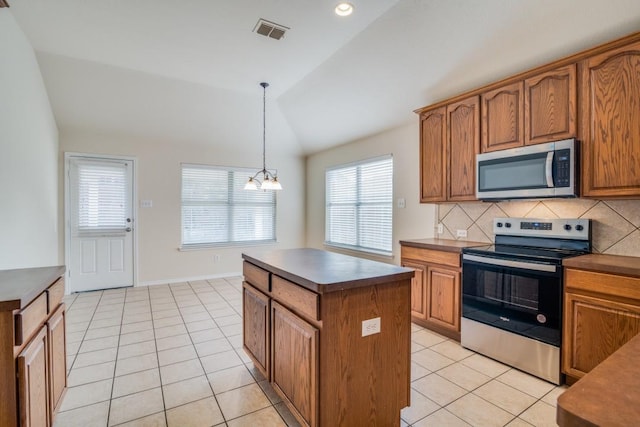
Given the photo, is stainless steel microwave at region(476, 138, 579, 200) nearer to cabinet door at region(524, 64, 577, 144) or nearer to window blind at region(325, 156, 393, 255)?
cabinet door at region(524, 64, 577, 144)

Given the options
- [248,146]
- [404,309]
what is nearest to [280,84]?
[248,146]

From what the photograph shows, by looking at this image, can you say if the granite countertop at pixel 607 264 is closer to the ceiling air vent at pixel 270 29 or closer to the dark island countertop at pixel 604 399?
the dark island countertop at pixel 604 399

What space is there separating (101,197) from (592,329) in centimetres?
597

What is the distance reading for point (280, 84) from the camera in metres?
4.49

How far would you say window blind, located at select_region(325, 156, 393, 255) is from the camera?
4699mm

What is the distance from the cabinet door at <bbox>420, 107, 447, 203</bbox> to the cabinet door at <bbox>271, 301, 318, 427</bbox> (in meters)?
2.28

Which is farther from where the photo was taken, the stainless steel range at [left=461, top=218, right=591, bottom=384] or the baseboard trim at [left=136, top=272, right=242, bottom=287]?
the baseboard trim at [left=136, top=272, right=242, bottom=287]

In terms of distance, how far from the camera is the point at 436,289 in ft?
10.5

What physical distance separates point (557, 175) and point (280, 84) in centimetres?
347

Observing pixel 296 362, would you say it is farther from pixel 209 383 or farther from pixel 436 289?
pixel 436 289

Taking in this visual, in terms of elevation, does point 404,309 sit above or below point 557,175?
below

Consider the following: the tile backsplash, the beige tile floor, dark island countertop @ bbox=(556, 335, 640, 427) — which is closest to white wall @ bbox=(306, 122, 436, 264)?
the tile backsplash

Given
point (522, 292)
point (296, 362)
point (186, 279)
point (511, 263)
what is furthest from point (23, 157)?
point (522, 292)

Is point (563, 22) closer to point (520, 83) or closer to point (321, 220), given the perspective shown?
point (520, 83)
